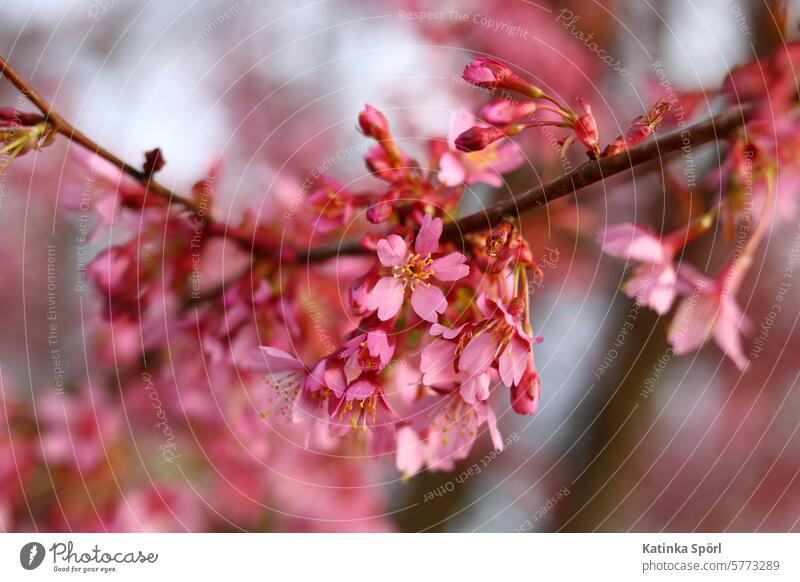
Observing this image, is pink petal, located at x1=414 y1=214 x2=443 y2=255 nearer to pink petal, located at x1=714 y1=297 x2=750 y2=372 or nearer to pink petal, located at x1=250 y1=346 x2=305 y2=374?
pink petal, located at x1=250 y1=346 x2=305 y2=374

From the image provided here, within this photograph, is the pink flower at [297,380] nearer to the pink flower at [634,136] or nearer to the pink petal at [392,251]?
the pink petal at [392,251]

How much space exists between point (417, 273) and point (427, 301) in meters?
0.02

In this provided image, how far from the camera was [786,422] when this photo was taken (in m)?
0.79

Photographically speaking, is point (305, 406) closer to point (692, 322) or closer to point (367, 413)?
point (367, 413)

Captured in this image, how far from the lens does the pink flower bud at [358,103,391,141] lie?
59cm

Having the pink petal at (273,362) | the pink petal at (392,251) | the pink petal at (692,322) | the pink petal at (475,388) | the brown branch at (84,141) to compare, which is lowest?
the pink petal at (475,388)

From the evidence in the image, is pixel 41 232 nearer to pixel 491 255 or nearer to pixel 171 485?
pixel 171 485

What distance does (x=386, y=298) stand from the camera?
548mm

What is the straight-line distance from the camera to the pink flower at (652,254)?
0.63 meters

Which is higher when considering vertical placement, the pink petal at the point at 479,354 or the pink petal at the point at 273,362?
the pink petal at the point at 273,362

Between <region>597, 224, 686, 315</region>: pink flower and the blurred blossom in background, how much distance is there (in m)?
0.07
